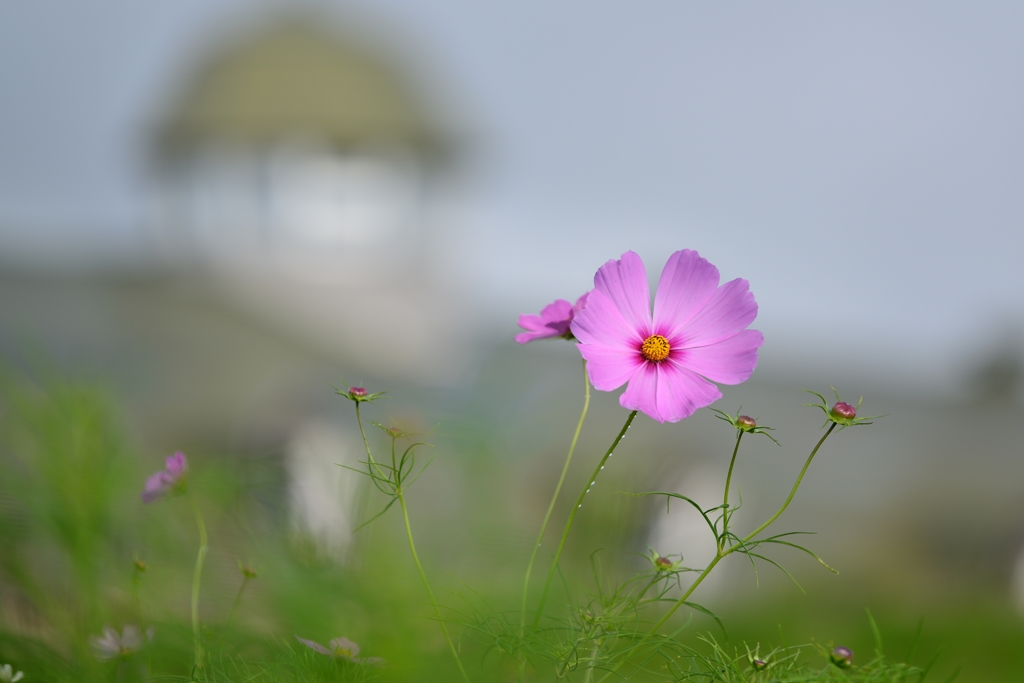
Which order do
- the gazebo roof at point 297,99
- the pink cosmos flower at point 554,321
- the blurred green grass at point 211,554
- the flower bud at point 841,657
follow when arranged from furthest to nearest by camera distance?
the gazebo roof at point 297,99 < the blurred green grass at point 211,554 < the pink cosmos flower at point 554,321 < the flower bud at point 841,657

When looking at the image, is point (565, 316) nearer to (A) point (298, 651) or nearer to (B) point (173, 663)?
(A) point (298, 651)

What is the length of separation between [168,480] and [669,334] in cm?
41

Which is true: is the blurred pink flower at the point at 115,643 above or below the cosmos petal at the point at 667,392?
below

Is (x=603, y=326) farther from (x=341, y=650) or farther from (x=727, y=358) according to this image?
(x=341, y=650)

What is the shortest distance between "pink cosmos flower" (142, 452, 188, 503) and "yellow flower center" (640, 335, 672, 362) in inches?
15.1

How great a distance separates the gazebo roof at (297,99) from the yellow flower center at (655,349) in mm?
8754

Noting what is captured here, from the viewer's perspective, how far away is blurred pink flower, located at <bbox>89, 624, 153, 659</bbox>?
600 millimetres

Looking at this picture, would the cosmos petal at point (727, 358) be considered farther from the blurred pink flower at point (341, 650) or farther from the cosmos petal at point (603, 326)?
the blurred pink flower at point (341, 650)

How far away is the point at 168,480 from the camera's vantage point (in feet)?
2.07

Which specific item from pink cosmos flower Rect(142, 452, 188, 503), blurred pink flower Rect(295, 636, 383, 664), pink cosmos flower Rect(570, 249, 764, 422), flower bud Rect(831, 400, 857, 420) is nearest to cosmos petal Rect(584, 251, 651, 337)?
pink cosmos flower Rect(570, 249, 764, 422)

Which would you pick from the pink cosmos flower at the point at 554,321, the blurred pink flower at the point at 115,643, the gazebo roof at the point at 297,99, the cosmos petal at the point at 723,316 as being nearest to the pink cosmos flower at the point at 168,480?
the blurred pink flower at the point at 115,643

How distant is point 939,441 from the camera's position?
25.9ft

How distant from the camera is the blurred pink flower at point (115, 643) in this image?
0.60 metres

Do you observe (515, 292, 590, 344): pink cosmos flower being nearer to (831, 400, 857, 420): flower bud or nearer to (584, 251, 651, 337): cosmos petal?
(584, 251, 651, 337): cosmos petal
